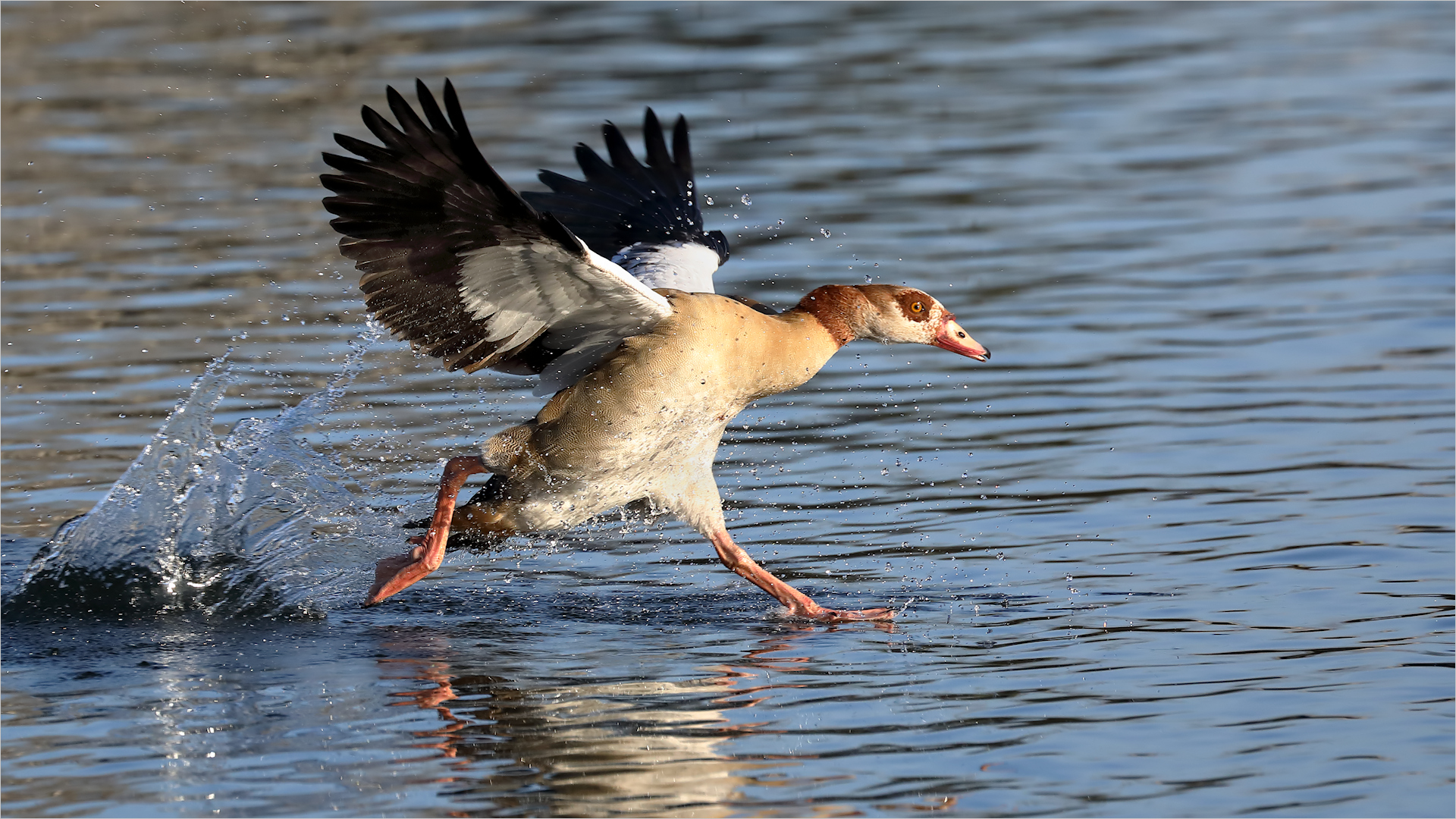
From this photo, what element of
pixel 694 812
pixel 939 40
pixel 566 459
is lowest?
pixel 694 812

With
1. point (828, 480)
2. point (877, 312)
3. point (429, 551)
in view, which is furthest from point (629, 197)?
point (429, 551)

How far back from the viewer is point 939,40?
19.1 meters

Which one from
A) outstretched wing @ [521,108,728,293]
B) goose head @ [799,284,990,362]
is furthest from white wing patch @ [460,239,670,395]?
outstretched wing @ [521,108,728,293]

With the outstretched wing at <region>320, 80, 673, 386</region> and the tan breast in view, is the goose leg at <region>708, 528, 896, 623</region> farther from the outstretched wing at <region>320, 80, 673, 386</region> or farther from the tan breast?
the outstretched wing at <region>320, 80, 673, 386</region>

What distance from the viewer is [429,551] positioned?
7.33 meters

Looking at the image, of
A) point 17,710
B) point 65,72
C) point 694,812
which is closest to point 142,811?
point 17,710

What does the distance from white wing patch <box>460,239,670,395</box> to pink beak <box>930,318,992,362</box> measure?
1.15m

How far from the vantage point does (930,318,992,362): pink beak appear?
7.53 meters

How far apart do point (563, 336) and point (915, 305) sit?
1.34 m

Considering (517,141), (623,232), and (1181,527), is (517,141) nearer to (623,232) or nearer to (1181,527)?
(623,232)

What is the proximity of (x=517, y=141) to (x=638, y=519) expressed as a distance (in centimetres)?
710

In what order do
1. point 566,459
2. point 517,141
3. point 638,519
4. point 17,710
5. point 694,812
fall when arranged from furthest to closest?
point 517,141 < point 638,519 < point 566,459 < point 17,710 < point 694,812

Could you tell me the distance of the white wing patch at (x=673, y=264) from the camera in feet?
26.8

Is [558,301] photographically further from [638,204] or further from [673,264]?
[638,204]
